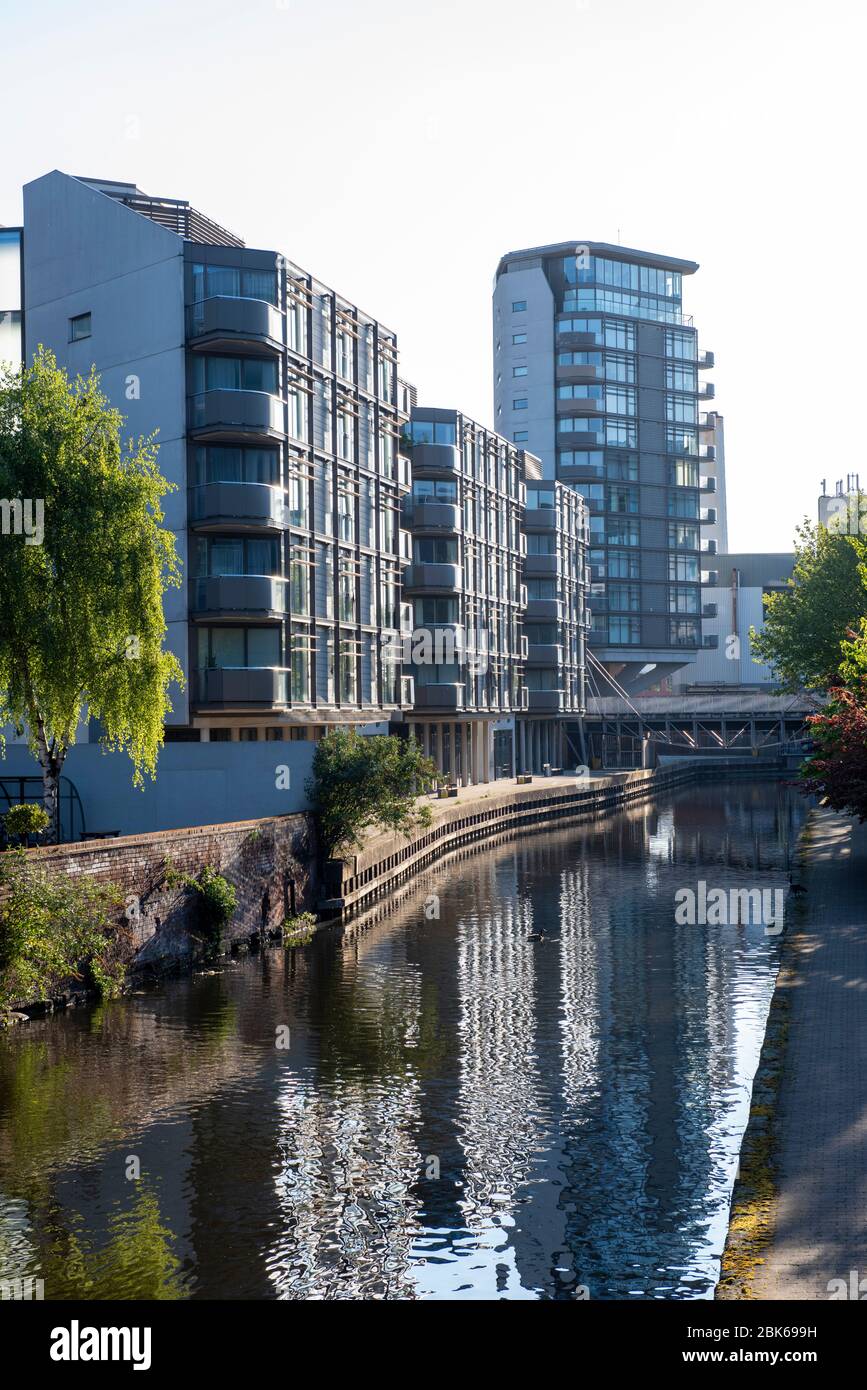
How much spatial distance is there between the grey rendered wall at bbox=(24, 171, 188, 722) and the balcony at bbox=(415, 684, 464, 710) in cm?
2713

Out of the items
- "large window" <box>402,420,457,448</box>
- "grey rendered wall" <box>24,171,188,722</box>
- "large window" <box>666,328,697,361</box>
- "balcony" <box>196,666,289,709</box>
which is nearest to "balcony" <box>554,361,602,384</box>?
"large window" <box>666,328,697,361</box>

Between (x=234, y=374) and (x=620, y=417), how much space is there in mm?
85060

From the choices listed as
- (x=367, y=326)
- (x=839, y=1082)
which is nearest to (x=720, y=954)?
(x=839, y=1082)

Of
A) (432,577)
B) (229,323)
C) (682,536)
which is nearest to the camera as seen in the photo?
(229,323)

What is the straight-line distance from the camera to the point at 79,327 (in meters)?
55.5

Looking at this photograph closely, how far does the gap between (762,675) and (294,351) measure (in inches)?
4600

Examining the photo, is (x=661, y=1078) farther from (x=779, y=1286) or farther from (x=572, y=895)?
(x=572, y=895)

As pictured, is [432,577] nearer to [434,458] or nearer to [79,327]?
[434,458]

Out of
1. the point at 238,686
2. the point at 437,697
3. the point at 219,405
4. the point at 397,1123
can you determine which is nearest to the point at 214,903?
the point at 397,1123

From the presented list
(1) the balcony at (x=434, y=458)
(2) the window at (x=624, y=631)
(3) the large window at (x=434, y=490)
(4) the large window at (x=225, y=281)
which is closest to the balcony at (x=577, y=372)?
(2) the window at (x=624, y=631)

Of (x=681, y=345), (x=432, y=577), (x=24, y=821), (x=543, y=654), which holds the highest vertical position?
(x=681, y=345)

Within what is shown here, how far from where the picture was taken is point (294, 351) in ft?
184

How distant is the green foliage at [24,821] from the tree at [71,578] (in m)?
1.14

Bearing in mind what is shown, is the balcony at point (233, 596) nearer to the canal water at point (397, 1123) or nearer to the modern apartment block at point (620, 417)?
the canal water at point (397, 1123)
